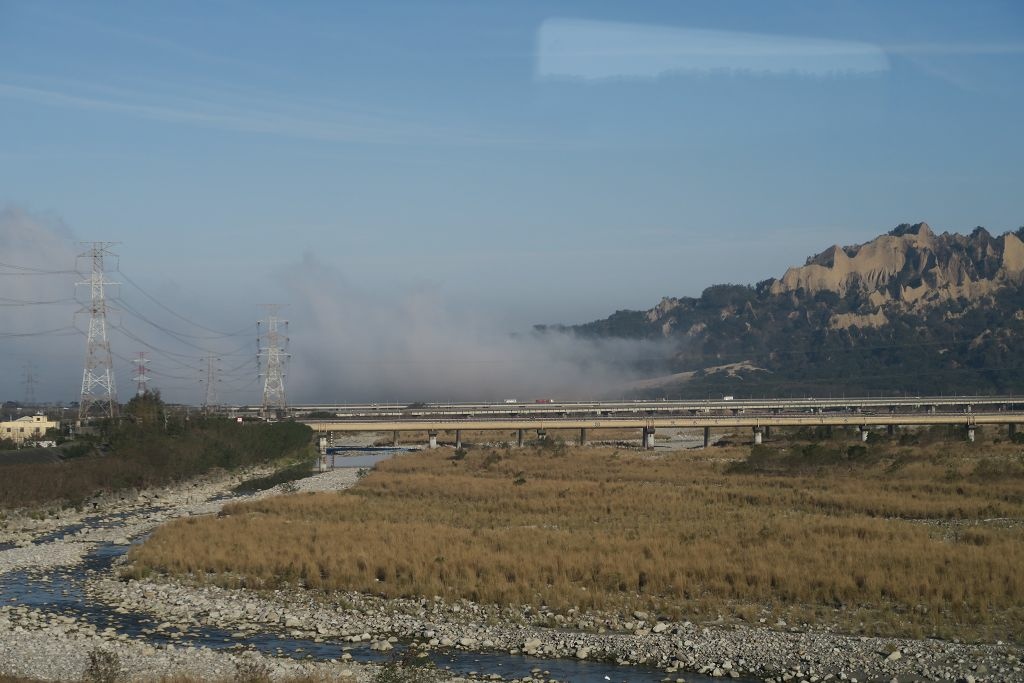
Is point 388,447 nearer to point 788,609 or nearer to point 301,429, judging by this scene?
point 301,429

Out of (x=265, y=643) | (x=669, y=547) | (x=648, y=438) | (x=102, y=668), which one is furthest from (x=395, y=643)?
(x=648, y=438)

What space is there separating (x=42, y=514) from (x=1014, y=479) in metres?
57.9

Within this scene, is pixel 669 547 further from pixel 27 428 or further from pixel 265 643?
pixel 27 428

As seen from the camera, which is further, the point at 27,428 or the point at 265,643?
the point at 27,428

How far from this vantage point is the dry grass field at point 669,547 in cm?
3316

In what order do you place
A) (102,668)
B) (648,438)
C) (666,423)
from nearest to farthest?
(102,668)
(648,438)
(666,423)

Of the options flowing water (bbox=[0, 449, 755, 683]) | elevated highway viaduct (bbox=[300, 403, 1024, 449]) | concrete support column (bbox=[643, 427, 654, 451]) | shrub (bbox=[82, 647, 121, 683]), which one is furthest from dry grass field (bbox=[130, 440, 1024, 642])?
concrete support column (bbox=[643, 427, 654, 451])

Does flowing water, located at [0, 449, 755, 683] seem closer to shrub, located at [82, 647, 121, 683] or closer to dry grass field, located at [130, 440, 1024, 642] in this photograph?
shrub, located at [82, 647, 121, 683]

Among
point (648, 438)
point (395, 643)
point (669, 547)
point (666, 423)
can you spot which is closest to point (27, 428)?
point (648, 438)

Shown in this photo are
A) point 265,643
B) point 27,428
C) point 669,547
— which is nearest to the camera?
point 265,643

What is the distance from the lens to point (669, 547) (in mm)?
40250

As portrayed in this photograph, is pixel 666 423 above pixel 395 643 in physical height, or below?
above

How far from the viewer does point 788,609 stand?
3247cm

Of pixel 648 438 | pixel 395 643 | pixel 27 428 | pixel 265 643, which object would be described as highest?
pixel 27 428
